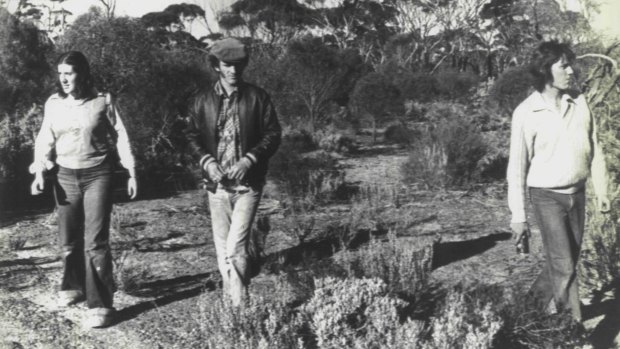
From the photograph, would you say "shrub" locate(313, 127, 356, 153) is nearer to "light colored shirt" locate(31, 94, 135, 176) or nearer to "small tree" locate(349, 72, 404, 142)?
"small tree" locate(349, 72, 404, 142)

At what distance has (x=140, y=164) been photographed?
885 cm

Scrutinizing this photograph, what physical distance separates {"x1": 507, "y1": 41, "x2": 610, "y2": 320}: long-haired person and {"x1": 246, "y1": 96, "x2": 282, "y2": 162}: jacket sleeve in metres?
1.20

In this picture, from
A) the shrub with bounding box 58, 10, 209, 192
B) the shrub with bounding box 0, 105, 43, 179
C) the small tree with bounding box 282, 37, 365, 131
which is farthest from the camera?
the small tree with bounding box 282, 37, 365, 131

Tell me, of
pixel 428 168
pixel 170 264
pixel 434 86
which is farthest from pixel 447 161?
pixel 434 86

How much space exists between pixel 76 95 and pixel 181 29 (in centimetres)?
2349

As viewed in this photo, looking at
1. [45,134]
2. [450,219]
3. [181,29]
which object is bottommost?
[450,219]

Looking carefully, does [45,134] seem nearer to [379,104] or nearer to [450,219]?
[450,219]

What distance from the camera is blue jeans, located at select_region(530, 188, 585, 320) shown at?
3443mm

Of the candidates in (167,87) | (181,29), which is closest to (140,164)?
(167,87)

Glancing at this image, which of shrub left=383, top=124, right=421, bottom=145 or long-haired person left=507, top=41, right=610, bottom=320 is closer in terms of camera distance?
long-haired person left=507, top=41, right=610, bottom=320

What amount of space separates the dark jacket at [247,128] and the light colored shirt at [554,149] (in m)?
1.23

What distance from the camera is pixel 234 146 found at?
12.0 ft

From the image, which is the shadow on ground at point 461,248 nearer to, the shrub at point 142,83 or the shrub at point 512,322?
the shrub at point 512,322

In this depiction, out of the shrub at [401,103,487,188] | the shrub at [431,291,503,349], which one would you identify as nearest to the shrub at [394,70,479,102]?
the shrub at [401,103,487,188]
